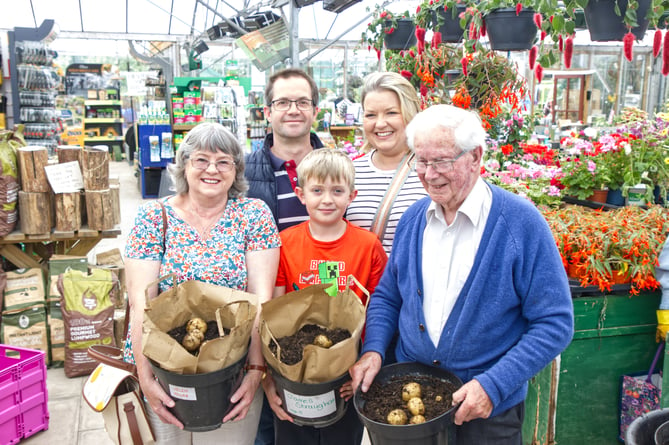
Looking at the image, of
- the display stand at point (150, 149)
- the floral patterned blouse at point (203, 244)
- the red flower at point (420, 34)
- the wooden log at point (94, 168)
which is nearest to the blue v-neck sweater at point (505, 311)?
the floral patterned blouse at point (203, 244)

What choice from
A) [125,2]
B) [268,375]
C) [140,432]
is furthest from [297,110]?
[125,2]

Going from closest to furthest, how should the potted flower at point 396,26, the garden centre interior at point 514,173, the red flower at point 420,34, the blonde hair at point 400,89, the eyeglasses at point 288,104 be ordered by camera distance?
the blonde hair at point 400,89, the eyeglasses at point 288,104, the garden centre interior at point 514,173, the red flower at point 420,34, the potted flower at point 396,26

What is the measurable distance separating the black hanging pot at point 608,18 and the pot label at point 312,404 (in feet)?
8.61

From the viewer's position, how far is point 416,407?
1.42 metres

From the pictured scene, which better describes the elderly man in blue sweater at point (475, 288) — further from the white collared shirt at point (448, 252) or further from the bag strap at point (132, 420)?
the bag strap at point (132, 420)

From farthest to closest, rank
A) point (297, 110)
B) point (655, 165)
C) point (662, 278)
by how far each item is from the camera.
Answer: point (655, 165) < point (662, 278) < point (297, 110)

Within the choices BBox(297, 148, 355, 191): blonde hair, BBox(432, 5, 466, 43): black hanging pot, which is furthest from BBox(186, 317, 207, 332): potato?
BBox(432, 5, 466, 43): black hanging pot

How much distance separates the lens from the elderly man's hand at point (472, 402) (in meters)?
1.41

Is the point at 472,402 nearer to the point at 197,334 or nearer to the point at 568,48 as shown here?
the point at 197,334

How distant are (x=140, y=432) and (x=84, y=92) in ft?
60.8

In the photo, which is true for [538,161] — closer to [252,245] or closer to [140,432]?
A: [252,245]

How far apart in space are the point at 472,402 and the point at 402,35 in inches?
186

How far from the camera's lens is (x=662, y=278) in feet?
8.06

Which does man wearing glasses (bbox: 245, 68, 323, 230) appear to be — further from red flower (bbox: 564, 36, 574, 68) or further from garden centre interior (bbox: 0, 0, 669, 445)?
red flower (bbox: 564, 36, 574, 68)
